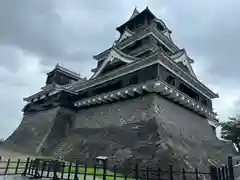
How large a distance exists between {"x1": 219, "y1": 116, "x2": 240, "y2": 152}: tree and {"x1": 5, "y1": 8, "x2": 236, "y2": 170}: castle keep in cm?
662

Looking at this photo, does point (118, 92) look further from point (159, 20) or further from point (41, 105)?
point (159, 20)

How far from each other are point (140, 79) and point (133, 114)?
2.88 m

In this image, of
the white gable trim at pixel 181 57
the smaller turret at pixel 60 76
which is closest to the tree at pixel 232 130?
the white gable trim at pixel 181 57

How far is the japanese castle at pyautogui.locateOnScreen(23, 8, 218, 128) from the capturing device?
1554 centimetres


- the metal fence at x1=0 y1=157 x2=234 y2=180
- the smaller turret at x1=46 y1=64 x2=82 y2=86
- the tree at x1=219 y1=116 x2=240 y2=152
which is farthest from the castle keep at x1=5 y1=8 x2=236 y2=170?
the tree at x1=219 y1=116 x2=240 y2=152

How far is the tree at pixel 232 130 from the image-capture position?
2502 centimetres

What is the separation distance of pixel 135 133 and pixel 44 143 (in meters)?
9.73

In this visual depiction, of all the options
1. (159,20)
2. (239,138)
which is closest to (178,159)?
(239,138)

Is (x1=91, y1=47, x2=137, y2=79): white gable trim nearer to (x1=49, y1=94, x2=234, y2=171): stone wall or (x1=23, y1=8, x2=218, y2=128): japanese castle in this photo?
(x1=23, y1=8, x2=218, y2=128): japanese castle

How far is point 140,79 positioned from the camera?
16.1 meters

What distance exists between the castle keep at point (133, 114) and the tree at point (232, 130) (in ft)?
21.7

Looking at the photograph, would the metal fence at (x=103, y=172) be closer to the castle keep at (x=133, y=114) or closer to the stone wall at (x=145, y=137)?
the stone wall at (x=145, y=137)

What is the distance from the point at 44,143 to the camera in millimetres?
18844

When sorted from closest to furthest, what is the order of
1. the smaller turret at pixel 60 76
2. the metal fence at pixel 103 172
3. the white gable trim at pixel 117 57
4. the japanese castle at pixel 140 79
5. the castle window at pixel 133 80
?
the metal fence at pixel 103 172
the japanese castle at pixel 140 79
the castle window at pixel 133 80
the white gable trim at pixel 117 57
the smaller turret at pixel 60 76
